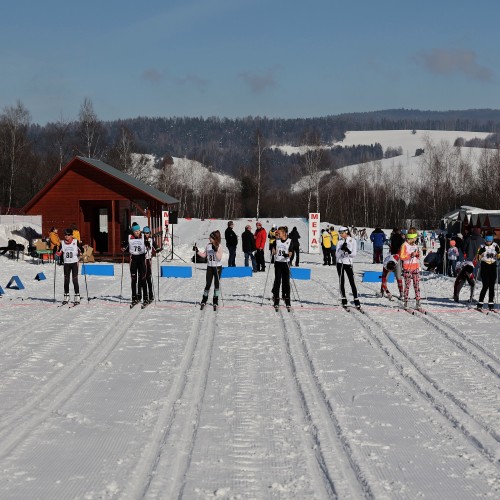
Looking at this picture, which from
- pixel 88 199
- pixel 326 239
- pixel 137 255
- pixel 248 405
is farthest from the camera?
pixel 88 199

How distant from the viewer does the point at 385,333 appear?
1168 cm

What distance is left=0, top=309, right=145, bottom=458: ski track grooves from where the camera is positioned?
6309 mm

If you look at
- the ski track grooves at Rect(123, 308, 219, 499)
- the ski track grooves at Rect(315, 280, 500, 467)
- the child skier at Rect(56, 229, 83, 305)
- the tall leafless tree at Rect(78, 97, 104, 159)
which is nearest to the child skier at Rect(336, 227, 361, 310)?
the ski track grooves at Rect(315, 280, 500, 467)

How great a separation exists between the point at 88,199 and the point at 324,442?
87.2 ft

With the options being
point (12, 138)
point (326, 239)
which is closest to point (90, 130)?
point (12, 138)

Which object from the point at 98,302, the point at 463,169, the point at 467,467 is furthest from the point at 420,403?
the point at 463,169

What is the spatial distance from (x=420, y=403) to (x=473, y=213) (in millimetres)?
29792

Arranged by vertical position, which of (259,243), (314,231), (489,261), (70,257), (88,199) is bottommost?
(489,261)

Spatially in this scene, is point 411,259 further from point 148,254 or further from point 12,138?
point 12,138

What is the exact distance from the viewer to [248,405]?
23.9ft

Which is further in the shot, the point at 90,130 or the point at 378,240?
the point at 90,130

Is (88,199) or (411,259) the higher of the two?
(88,199)

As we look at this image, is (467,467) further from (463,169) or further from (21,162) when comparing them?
(463,169)

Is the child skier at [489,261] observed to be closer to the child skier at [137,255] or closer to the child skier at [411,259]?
the child skier at [411,259]
